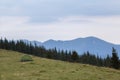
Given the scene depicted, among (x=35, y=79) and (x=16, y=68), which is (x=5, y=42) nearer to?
(x=16, y=68)

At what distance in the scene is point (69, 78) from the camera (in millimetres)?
37438

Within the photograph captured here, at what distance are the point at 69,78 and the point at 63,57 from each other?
133 m

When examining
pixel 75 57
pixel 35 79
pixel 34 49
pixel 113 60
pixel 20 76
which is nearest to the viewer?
pixel 35 79

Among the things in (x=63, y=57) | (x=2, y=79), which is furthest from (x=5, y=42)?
(x=2, y=79)

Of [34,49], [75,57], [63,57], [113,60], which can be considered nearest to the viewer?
[113,60]

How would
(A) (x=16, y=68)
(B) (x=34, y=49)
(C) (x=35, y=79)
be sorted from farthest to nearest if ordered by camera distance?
(B) (x=34, y=49) < (A) (x=16, y=68) < (C) (x=35, y=79)

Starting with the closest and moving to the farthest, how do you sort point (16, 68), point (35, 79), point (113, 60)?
point (35, 79), point (16, 68), point (113, 60)

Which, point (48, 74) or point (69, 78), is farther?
point (48, 74)

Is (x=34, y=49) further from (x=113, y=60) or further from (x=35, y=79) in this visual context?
(x=35, y=79)

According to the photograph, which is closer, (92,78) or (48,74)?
(92,78)

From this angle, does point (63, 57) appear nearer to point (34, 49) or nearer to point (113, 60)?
point (34, 49)

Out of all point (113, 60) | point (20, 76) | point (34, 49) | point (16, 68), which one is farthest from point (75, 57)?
point (20, 76)

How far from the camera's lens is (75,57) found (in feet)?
404

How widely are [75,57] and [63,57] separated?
157ft
